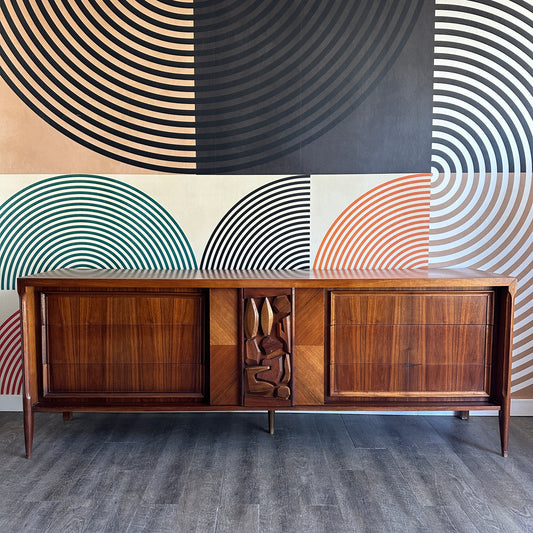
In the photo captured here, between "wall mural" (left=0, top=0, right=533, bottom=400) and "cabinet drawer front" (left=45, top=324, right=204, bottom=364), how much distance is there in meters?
0.60

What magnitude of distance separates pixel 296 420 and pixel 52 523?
1.38 m

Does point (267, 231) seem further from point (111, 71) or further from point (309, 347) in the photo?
point (111, 71)

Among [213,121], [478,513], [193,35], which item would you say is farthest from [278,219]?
[478,513]

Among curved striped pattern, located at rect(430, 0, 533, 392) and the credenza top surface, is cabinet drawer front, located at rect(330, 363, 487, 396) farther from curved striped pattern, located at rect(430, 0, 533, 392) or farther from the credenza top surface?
curved striped pattern, located at rect(430, 0, 533, 392)

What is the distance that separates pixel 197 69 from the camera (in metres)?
2.85

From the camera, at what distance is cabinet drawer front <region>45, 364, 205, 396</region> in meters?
2.47

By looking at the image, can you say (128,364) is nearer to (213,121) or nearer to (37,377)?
(37,377)

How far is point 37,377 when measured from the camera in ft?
8.09

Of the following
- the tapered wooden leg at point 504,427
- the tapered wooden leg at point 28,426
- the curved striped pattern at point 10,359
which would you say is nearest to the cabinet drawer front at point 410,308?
the tapered wooden leg at point 504,427

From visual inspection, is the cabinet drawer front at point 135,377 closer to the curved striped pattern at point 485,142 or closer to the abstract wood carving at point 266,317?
the abstract wood carving at point 266,317

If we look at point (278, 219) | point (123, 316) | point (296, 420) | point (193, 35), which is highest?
point (193, 35)

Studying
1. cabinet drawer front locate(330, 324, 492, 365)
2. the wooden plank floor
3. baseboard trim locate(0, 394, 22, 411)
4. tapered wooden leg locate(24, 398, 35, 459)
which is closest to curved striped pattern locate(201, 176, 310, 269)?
cabinet drawer front locate(330, 324, 492, 365)

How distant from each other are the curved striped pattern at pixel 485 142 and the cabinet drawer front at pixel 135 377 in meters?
1.49

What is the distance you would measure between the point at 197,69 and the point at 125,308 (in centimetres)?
136
